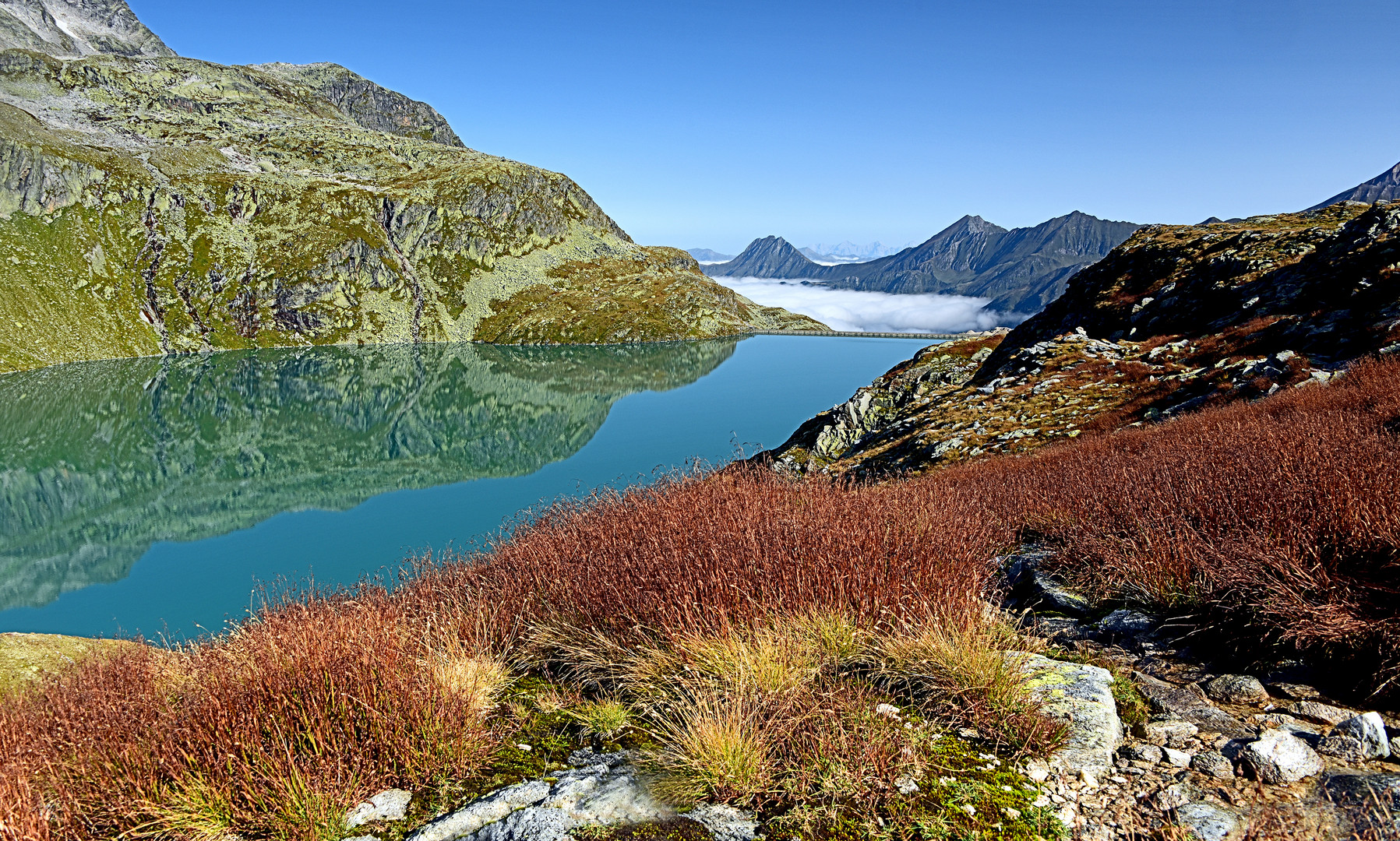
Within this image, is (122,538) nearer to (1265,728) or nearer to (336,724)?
(336,724)

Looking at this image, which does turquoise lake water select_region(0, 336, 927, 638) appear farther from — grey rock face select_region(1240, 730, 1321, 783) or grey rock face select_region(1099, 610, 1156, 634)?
grey rock face select_region(1240, 730, 1321, 783)

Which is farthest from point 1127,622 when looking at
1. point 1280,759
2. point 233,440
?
point 233,440

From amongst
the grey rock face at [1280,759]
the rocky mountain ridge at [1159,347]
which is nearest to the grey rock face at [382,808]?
the grey rock face at [1280,759]

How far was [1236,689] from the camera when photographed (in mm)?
4816

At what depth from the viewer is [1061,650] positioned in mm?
5832

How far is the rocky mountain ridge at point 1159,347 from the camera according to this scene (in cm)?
1941

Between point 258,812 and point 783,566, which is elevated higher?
point 783,566

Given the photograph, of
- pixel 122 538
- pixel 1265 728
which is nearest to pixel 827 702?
pixel 1265 728

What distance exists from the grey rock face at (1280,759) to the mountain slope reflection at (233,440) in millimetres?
60304

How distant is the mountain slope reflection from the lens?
57156 millimetres

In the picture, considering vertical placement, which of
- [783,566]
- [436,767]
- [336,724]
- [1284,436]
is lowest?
[436,767]

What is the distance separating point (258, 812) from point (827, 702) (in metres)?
3.88

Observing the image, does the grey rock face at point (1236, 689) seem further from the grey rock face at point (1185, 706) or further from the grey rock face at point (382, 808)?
the grey rock face at point (382, 808)

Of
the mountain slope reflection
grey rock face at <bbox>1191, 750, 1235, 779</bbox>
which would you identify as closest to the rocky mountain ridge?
grey rock face at <bbox>1191, 750, 1235, 779</bbox>
